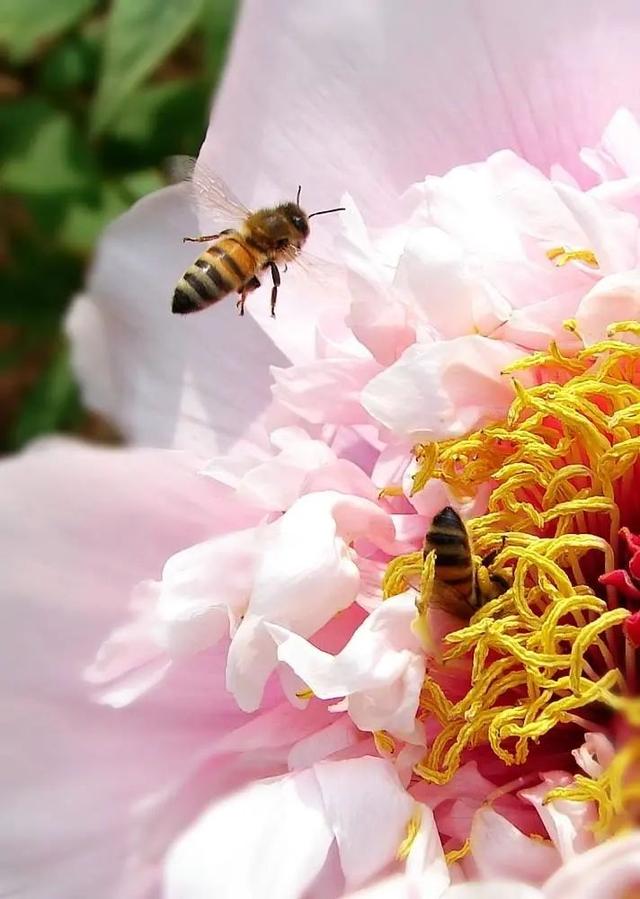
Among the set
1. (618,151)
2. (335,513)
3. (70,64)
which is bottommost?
(335,513)

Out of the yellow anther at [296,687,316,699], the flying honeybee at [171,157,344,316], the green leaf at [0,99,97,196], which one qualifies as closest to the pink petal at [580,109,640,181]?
the flying honeybee at [171,157,344,316]

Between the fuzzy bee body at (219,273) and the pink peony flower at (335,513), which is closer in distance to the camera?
the pink peony flower at (335,513)

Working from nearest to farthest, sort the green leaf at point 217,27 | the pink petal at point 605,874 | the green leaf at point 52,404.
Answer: the pink petal at point 605,874, the green leaf at point 217,27, the green leaf at point 52,404

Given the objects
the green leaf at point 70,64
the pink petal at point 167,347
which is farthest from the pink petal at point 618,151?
the green leaf at point 70,64

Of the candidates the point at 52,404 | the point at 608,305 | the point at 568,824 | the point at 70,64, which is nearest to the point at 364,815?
the point at 568,824

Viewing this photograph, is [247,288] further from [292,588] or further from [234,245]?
[292,588]

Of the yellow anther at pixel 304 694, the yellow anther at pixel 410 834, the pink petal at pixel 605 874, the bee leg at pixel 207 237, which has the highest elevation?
the bee leg at pixel 207 237

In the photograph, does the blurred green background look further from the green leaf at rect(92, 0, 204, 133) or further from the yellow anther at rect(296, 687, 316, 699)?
the yellow anther at rect(296, 687, 316, 699)

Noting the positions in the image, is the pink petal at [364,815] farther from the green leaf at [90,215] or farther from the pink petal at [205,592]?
the green leaf at [90,215]

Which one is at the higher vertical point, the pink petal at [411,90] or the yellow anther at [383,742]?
the pink petal at [411,90]
